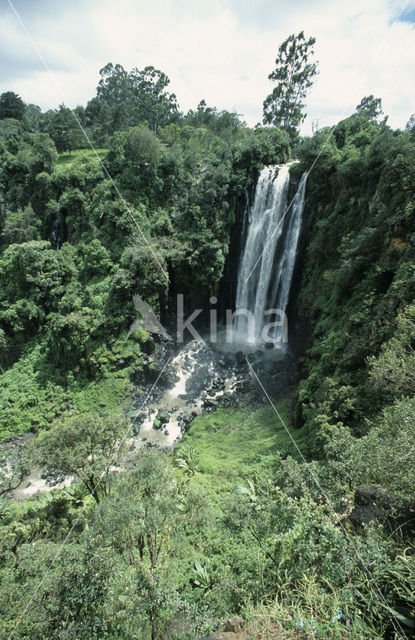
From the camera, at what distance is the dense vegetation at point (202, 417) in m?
4.89

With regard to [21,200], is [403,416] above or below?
below

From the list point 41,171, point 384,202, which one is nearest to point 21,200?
point 41,171

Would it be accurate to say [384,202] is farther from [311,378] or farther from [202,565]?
[202,565]

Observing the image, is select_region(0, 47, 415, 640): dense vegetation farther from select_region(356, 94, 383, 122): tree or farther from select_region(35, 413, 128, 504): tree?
select_region(356, 94, 383, 122): tree

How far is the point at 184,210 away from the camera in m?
22.5

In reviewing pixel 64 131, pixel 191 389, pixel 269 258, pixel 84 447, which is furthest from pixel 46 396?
pixel 64 131

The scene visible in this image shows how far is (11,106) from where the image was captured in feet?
151

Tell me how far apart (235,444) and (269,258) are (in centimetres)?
1257

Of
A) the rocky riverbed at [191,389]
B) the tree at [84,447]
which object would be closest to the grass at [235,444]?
Answer: the rocky riverbed at [191,389]

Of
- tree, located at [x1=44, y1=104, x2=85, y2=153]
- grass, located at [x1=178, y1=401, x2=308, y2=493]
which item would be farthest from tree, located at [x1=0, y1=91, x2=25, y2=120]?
grass, located at [x1=178, y1=401, x2=308, y2=493]

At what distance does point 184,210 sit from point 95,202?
730 centimetres

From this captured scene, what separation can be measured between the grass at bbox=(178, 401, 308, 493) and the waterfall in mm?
A: 7068

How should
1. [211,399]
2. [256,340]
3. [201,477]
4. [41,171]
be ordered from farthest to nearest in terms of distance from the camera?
[41,171] → [256,340] → [211,399] → [201,477]

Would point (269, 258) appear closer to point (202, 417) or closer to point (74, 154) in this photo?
point (202, 417)
